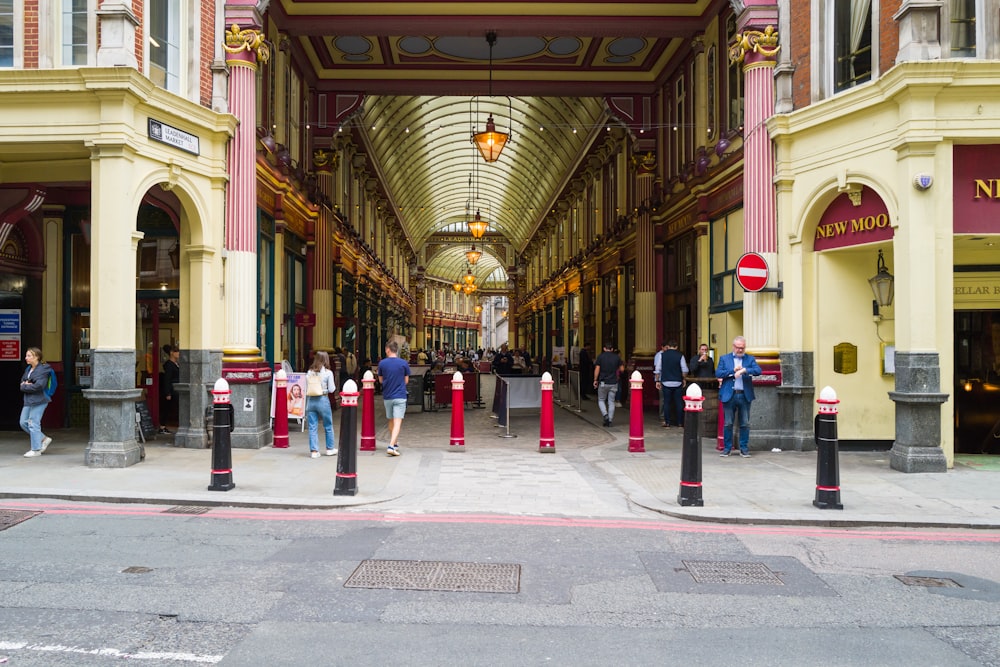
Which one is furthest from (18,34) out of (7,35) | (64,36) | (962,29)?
(962,29)

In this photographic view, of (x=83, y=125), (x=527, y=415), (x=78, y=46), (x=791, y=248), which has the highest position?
(x=78, y=46)

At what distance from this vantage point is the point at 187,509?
298 inches

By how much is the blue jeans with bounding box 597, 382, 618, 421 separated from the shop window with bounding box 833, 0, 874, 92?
6.95 metres

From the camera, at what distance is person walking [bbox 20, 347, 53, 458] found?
10.5m

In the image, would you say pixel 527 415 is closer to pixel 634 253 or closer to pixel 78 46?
pixel 634 253

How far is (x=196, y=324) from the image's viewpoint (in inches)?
468

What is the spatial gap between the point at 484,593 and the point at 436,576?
1.65 ft

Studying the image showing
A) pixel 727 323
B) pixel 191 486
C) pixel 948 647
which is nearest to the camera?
pixel 948 647

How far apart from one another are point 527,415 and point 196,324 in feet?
29.0

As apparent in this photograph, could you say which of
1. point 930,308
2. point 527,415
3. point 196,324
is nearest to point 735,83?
point 930,308

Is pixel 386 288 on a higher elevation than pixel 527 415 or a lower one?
higher

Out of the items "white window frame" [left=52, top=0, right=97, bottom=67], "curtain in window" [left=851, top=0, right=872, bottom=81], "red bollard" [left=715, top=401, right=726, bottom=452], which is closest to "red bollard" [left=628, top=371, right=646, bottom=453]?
"red bollard" [left=715, top=401, right=726, bottom=452]

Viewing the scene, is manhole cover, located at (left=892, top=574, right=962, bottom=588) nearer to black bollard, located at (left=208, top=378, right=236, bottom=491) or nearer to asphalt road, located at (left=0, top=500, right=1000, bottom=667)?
asphalt road, located at (left=0, top=500, right=1000, bottom=667)

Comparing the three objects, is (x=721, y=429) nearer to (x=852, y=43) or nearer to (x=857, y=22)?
(x=852, y=43)
